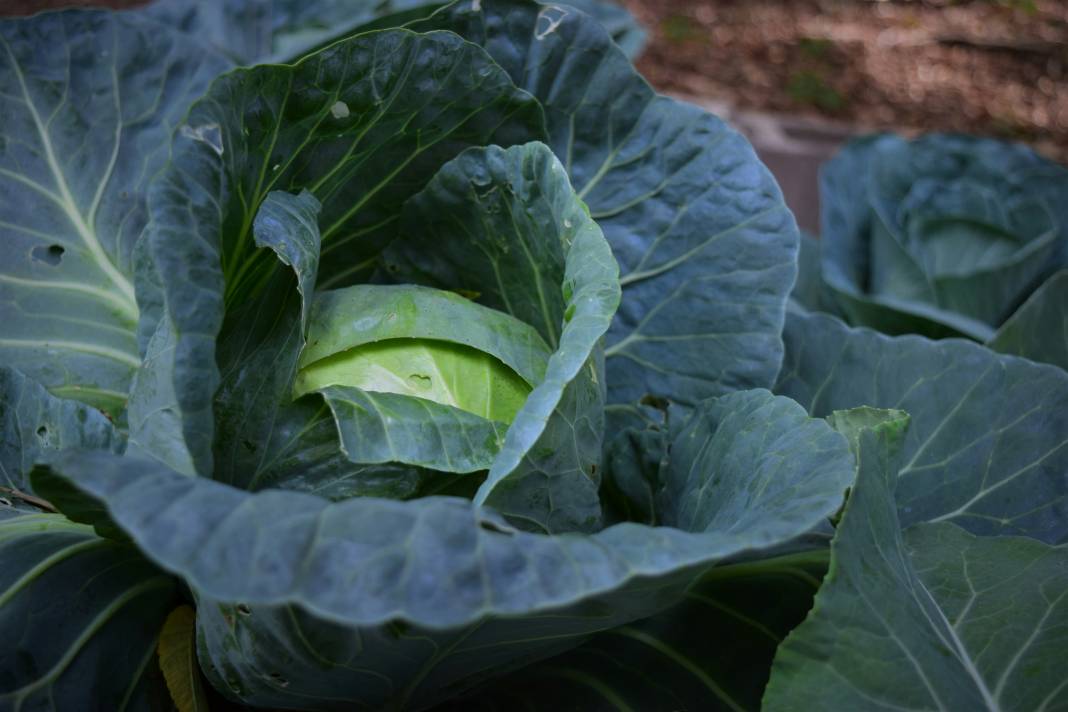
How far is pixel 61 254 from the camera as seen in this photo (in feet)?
3.84

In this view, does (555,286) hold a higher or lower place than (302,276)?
lower

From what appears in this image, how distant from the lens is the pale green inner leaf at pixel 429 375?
0.89 metres

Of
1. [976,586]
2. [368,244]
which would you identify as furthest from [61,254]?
[976,586]

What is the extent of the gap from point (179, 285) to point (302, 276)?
112 millimetres

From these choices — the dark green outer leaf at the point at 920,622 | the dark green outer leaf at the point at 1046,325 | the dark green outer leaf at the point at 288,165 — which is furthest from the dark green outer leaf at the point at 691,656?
the dark green outer leaf at the point at 1046,325

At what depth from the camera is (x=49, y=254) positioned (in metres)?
1.17

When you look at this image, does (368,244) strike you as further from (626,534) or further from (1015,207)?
(1015,207)

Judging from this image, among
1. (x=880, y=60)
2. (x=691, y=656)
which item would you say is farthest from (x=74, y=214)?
(x=880, y=60)

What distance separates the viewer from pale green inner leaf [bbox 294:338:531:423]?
890mm

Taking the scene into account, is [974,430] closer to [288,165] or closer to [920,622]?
[920,622]

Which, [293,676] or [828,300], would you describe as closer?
[293,676]

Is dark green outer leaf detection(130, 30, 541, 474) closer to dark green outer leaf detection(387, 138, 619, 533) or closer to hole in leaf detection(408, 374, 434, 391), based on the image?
dark green outer leaf detection(387, 138, 619, 533)

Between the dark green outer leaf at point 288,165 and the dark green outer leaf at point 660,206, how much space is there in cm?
9

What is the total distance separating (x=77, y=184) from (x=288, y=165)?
1.35ft
